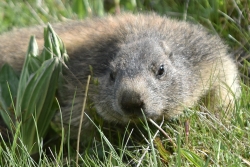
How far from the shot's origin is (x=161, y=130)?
10.4ft

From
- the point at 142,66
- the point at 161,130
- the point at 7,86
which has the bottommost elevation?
the point at 7,86

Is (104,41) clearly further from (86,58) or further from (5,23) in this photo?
(5,23)

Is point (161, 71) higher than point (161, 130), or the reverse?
point (161, 71)

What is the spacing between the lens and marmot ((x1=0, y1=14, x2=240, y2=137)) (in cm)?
333

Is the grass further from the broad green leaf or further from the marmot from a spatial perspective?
the marmot

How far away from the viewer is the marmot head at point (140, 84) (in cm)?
320

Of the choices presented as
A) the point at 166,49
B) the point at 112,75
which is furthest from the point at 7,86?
the point at 166,49

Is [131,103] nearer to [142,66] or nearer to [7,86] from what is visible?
[142,66]

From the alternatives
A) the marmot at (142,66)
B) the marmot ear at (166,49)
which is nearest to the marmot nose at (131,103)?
the marmot at (142,66)

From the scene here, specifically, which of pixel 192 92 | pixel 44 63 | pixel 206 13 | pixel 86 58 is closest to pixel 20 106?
pixel 44 63

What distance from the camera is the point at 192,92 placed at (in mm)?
3609

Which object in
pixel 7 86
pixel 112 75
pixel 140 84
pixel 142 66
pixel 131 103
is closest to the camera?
pixel 131 103

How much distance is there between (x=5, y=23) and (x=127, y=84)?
8.87 feet

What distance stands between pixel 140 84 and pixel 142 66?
19 cm
